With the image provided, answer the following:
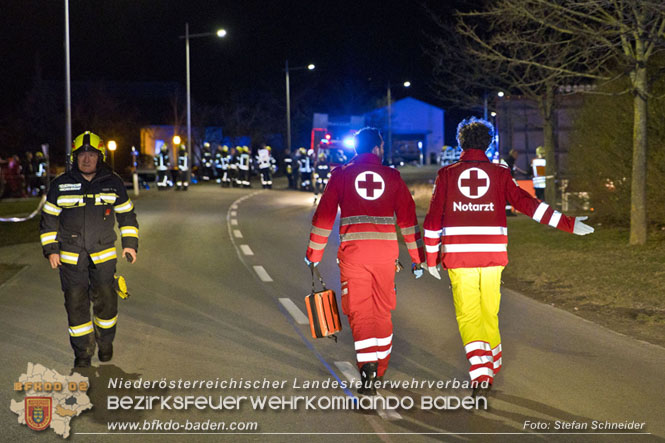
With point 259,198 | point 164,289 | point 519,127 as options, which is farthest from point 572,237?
point 259,198

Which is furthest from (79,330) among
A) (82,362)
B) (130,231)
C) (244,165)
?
(244,165)

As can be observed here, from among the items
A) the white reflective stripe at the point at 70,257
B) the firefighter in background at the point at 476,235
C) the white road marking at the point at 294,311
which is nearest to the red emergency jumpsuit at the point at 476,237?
the firefighter in background at the point at 476,235

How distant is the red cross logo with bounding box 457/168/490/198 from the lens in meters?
6.03

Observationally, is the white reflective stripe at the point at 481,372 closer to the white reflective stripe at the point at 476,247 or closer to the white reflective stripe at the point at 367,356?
the white reflective stripe at the point at 367,356

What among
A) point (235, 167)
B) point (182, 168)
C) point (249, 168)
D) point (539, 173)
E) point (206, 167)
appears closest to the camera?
point (539, 173)

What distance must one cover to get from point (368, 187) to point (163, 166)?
28323 mm

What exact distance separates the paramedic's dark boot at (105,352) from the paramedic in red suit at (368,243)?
7.41ft

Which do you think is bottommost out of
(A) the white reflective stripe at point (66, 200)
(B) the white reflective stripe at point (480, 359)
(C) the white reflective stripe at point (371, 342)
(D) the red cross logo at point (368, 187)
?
(B) the white reflective stripe at point (480, 359)

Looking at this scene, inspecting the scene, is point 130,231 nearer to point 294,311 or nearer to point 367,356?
point 367,356

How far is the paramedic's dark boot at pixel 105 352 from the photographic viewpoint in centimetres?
716

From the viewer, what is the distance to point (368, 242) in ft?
19.8

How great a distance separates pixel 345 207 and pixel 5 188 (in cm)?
2726

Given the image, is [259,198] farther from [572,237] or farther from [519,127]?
[572,237]

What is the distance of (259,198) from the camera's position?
97.0 ft
